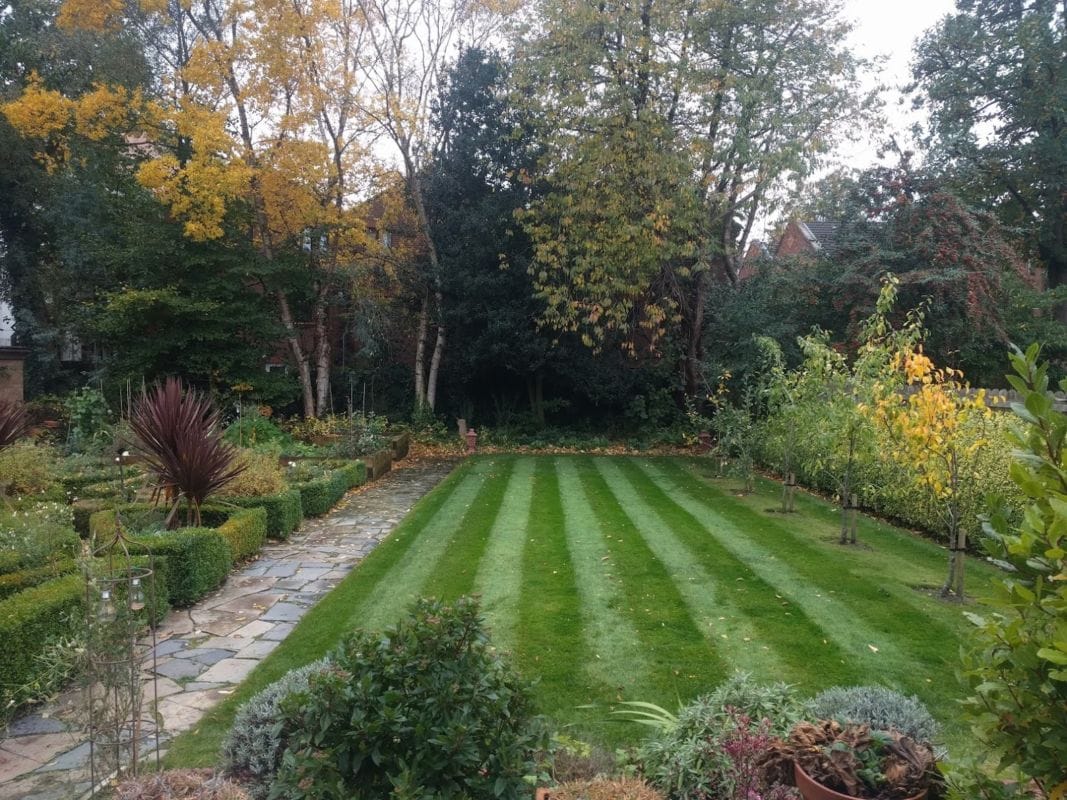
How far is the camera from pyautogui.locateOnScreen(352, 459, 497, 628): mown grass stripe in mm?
5727

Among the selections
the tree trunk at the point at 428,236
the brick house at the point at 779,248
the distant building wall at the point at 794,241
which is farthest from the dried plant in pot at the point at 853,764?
the distant building wall at the point at 794,241

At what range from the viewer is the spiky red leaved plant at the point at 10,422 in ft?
27.7

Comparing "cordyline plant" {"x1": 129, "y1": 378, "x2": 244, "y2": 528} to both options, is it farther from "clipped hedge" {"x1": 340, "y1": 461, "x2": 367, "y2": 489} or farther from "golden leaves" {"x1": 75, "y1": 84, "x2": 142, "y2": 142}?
"golden leaves" {"x1": 75, "y1": 84, "x2": 142, "y2": 142}

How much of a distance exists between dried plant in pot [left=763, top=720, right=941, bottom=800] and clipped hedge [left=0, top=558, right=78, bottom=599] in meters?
4.77

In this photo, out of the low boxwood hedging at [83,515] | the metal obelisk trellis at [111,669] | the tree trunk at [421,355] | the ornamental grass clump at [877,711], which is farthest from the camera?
the tree trunk at [421,355]

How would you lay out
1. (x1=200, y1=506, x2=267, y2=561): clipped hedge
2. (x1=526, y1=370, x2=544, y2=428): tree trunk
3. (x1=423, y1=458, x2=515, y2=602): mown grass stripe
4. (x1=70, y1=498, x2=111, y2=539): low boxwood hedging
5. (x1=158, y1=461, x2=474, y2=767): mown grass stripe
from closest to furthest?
(x1=158, y1=461, x2=474, y2=767): mown grass stripe
(x1=423, y1=458, x2=515, y2=602): mown grass stripe
(x1=200, y1=506, x2=267, y2=561): clipped hedge
(x1=70, y1=498, x2=111, y2=539): low boxwood hedging
(x1=526, y1=370, x2=544, y2=428): tree trunk

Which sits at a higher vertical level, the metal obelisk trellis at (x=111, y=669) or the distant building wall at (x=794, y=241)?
the distant building wall at (x=794, y=241)

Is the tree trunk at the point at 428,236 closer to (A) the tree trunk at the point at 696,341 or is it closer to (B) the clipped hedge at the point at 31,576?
(A) the tree trunk at the point at 696,341

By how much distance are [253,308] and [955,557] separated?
14.4 m

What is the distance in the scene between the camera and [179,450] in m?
6.88

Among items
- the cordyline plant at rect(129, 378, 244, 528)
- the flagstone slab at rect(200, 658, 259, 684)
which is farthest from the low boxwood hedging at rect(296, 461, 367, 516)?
the flagstone slab at rect(200, 658, 259, 684)

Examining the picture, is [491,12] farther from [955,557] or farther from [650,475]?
[955,557]

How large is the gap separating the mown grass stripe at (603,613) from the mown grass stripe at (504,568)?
0.58 meters

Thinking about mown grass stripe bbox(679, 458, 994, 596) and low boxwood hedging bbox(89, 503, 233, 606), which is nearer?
low boxwood hedging bbox(89, 503, 233, 606)
